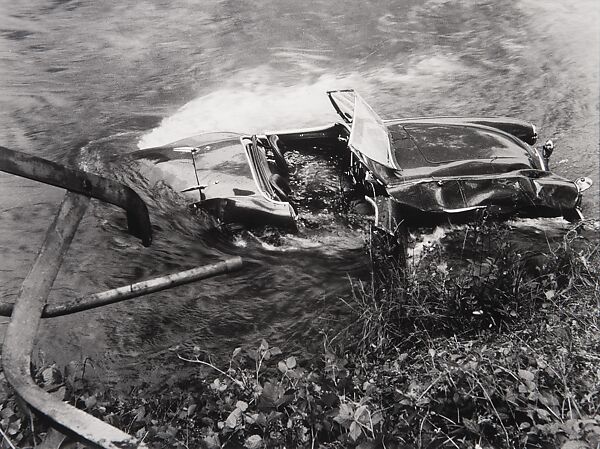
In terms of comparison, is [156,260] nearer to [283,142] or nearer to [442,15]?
[283,142]

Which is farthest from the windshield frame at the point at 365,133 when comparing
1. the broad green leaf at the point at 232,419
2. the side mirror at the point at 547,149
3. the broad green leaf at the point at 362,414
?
the broad green leaf at the point at 232,419

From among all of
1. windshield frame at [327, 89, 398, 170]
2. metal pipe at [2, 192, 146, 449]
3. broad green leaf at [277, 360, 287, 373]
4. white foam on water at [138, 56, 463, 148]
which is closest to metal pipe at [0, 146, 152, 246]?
metal pipe at [2, 192, 146, 449]

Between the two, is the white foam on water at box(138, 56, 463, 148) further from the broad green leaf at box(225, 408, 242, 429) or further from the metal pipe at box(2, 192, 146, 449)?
the broad green leaf at box(225, 408, 242, 429)

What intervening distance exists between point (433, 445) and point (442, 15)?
224 cm

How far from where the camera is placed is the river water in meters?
2.33

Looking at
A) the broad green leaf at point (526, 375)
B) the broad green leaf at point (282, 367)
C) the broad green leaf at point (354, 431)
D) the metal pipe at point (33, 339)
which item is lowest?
the broad green leaf at point (354, 431)

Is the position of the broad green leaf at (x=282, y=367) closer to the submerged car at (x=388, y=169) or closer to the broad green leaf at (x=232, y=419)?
the broad green leaf at (x=232, y=419)

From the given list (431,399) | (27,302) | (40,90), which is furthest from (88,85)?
(431,399)

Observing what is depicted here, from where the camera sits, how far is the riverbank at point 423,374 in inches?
77.9

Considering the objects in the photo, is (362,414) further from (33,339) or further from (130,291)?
(33,339)

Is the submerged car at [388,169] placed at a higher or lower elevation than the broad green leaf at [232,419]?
higher

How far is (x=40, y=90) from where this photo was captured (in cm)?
258

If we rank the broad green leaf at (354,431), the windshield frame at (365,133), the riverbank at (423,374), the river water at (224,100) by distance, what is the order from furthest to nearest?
the windshield frame at (365,133)
the river water at (224,100)
the riverbank at (423,374)
the broad green leaf at (354,431)

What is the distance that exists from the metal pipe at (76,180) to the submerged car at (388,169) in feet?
1.21
